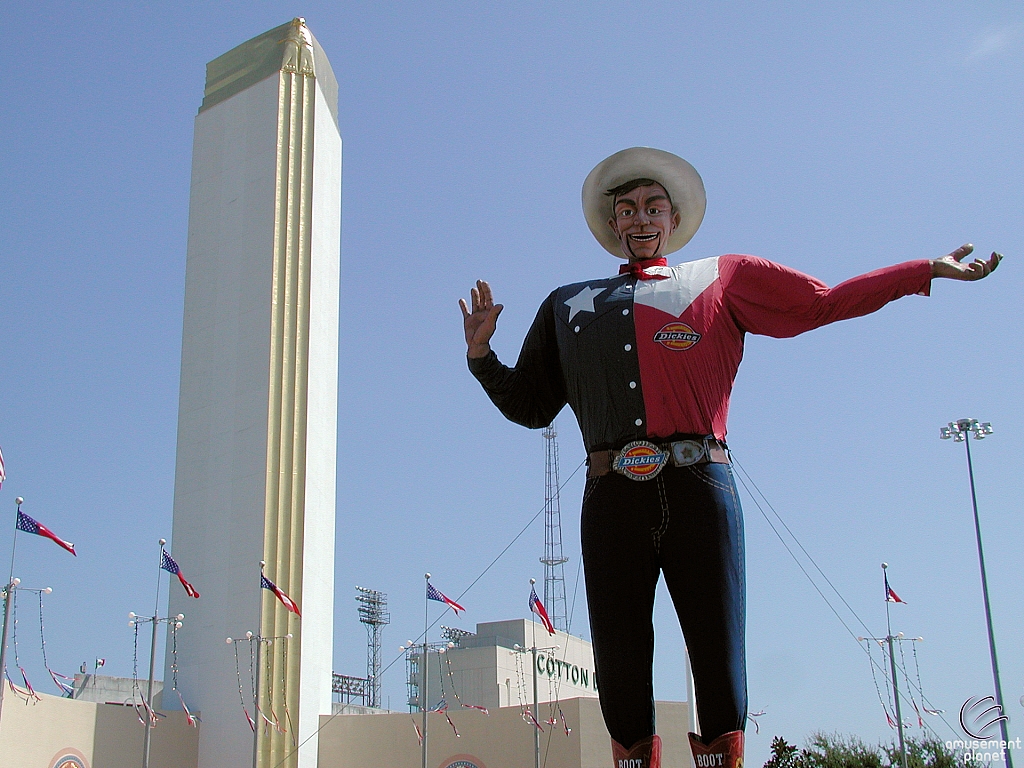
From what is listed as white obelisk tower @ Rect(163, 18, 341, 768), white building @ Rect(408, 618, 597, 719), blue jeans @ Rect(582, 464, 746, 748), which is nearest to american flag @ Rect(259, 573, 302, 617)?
white obelisk tower @ Rect(163, 18, 341, 768)

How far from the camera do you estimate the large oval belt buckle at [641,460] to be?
5.18 meters

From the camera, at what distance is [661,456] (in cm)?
518

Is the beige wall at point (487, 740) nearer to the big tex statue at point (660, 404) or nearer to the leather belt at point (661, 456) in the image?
the big tex statue at point (660, 404)

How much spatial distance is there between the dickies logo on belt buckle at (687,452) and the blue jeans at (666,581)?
34 mm

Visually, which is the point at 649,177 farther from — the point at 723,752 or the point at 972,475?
the point at 972,475

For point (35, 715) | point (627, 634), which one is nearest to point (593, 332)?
point (627, 634)

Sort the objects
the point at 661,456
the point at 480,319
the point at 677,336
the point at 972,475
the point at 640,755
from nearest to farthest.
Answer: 1. the point at 640,755
2. the point at 661,456
3. the point at 677,336
4. the point at 480,319
5. the point at 972,475

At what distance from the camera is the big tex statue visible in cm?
504

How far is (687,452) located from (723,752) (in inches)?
49.3

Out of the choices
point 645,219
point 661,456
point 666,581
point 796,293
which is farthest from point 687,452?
point 645,219

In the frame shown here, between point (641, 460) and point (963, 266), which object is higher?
point (963, 266)

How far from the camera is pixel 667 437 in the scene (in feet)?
17.2

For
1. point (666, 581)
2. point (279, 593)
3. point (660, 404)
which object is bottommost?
point (666, 581)

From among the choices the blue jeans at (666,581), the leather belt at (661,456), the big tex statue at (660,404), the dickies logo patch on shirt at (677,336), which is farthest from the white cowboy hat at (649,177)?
the blue jeans at (666,581)
